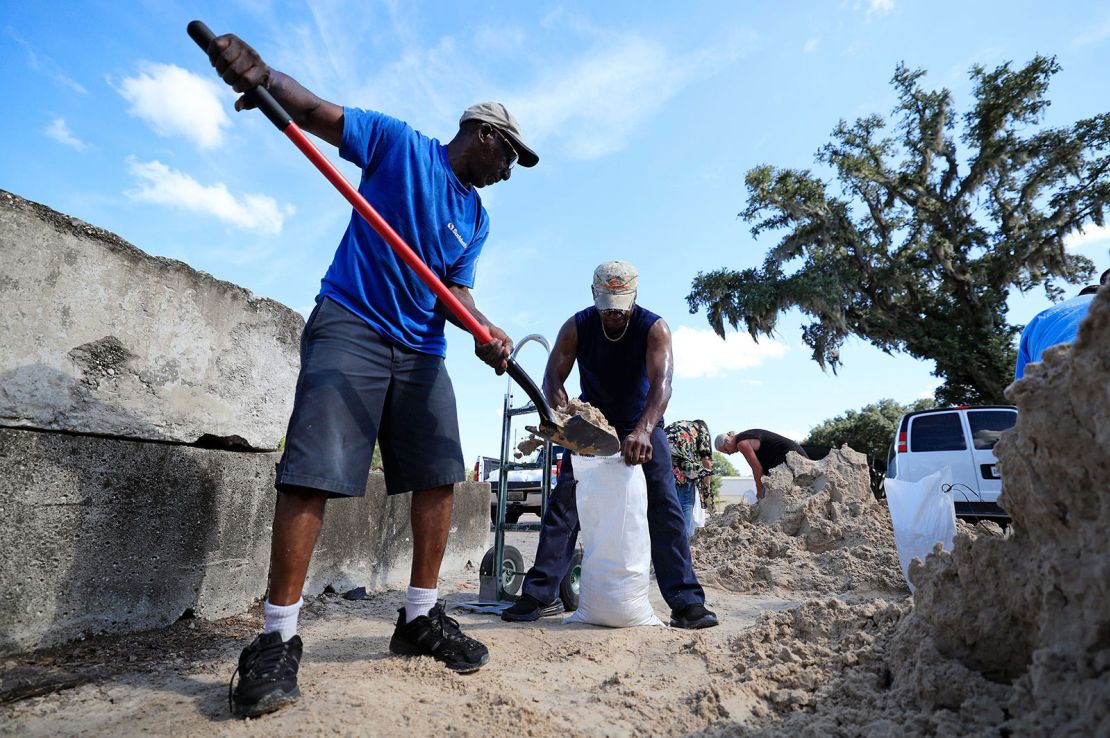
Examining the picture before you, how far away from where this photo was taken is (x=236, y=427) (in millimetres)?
3062

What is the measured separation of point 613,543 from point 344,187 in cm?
195

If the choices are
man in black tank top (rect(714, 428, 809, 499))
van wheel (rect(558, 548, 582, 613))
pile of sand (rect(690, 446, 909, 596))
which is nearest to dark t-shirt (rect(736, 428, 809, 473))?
man in black tank top (rect(714, 428, 809, 499))

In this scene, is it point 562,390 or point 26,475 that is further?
point 562,390

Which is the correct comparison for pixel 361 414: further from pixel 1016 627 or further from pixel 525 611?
pixel 1016 627

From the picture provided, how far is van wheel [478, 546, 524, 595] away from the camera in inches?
147

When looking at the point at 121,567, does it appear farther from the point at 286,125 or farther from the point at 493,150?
the point at 493,150

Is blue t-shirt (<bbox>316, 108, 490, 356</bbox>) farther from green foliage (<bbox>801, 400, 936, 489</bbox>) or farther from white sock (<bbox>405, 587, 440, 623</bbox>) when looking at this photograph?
green foliage (<bbox>801, 400, 936, 489</bbox>)

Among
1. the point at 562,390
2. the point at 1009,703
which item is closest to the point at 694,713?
the point at 1009,703

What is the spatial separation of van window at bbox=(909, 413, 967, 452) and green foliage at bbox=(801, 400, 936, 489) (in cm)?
1563

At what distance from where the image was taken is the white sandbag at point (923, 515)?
3.44m

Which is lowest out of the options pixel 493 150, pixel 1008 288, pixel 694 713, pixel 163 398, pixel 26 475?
pixel 694 713

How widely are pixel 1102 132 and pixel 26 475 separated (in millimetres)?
20144

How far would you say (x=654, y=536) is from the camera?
329 centimetres

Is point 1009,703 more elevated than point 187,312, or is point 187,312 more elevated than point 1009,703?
point 187,312
